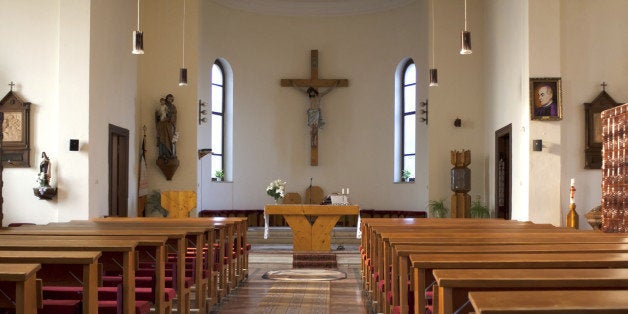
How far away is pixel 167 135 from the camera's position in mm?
13070

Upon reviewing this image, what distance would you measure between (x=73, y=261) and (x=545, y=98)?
7813 mm

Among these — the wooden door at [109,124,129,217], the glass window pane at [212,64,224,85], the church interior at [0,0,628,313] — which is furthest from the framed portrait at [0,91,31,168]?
the glass window pane at [212,64,224,85]

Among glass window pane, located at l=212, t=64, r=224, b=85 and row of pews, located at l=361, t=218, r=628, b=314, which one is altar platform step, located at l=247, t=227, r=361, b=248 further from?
row of pews, located at l=361, t=218, r=628, b=314

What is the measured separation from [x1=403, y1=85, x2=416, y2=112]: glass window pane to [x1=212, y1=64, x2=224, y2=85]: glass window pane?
3947 mm

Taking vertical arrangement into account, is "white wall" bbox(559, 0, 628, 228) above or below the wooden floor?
above

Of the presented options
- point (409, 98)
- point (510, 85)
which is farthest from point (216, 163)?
point (510, 85)

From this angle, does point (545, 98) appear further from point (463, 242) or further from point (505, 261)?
point (505, 261)

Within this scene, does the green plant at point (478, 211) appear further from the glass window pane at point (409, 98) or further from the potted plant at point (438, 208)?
the glass window pane at point (409, 98)

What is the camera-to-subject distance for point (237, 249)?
849 centimetres

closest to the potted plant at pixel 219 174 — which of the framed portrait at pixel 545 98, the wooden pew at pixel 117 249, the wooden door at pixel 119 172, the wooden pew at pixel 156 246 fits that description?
the wooden door at pixel 119 172

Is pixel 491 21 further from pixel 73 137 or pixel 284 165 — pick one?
pixel 73 137

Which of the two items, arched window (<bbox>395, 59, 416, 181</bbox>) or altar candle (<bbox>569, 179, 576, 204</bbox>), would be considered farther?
arched window (<bbox>395, 59, 416, 181</bbox>)

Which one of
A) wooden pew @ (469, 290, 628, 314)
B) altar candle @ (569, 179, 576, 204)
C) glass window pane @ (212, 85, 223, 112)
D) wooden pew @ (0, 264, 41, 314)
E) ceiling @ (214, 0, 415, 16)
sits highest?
ceiling @ (214, 0, 415, 16)

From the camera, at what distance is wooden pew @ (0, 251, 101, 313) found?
357cm
